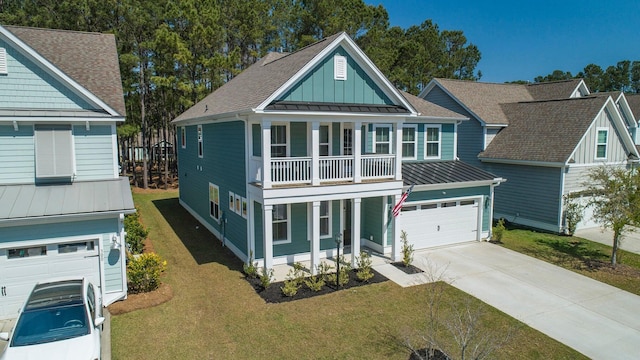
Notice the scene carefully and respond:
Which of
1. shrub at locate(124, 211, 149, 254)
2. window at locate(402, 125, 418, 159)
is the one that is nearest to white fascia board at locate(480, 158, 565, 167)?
A: window at locate(402, 125, 418, 159)

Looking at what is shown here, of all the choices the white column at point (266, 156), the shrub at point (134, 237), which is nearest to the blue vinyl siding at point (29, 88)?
the shrub at point (134, 237)

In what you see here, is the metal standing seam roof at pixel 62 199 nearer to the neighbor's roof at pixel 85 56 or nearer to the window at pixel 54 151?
the window at pixel 54 151

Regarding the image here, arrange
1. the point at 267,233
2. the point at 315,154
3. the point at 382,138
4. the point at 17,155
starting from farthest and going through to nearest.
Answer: the point at 382,138, the point at 315,154, the point at 267,233, the point at 17,155

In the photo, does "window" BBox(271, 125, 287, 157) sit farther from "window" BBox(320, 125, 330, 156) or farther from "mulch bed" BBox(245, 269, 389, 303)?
"mulch bed" BBox(245, 269, 389, 303)

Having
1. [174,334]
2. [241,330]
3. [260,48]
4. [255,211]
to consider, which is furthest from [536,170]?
[260,48]

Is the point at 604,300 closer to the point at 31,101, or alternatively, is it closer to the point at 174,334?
the point at 174,334

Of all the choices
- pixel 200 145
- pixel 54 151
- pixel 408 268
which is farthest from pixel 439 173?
pixel 54 151

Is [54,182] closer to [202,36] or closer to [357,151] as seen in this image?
[357,151]
